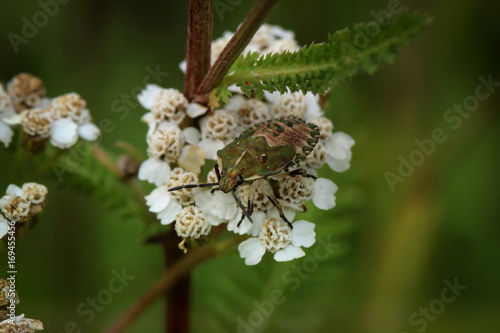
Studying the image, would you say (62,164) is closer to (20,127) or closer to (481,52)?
(20,127)

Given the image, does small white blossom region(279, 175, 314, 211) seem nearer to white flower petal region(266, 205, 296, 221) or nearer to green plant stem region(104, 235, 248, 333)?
white flower petal region(266, 205, 296, 221)

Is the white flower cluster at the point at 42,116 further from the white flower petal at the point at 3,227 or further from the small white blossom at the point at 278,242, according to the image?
the small white blossom at the point at 278,242

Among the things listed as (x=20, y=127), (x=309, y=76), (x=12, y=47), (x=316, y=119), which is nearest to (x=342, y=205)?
(x=316, y=119)

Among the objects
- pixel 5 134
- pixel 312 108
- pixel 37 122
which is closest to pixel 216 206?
pixel 312 108

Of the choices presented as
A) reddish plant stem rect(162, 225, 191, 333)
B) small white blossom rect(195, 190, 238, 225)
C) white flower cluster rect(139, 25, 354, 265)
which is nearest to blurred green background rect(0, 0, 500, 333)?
reddish plant stem rect(162, 225, 191, 333)

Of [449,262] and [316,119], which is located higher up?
[316,119]

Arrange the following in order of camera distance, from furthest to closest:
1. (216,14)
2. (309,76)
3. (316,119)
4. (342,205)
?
(216,14), (342,205), (316,119), (309,76)

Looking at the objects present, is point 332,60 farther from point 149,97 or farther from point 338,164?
point 149,97
